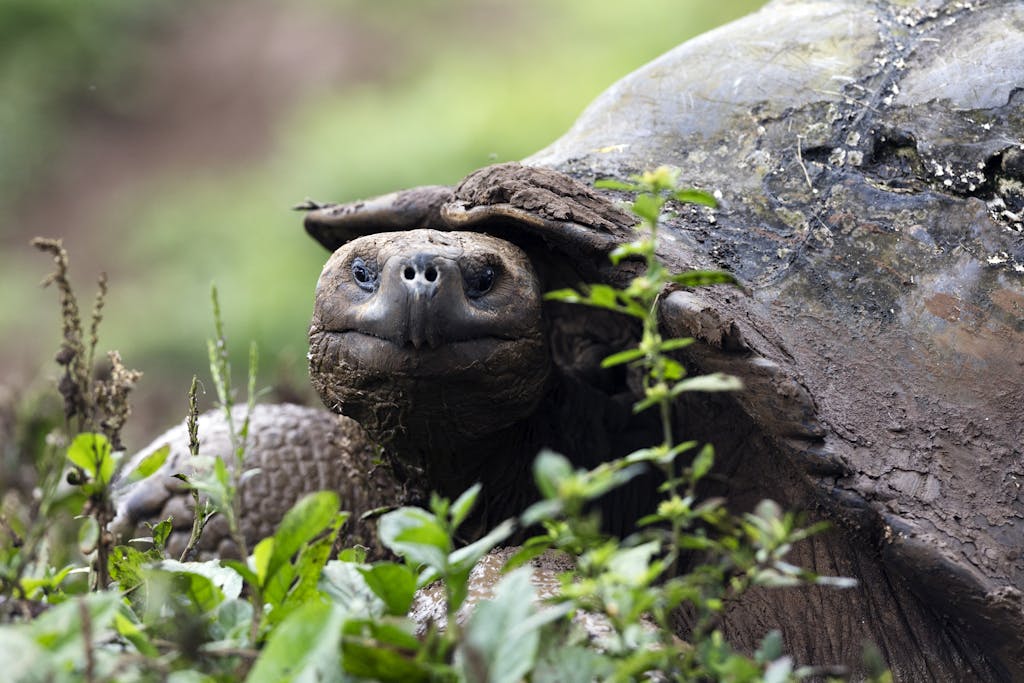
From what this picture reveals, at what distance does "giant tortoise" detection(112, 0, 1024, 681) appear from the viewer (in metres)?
1.86

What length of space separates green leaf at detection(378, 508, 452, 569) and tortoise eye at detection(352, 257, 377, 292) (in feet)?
2.35

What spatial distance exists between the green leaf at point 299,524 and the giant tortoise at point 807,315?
0.51 meters

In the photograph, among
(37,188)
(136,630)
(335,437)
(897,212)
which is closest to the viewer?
(136,630)

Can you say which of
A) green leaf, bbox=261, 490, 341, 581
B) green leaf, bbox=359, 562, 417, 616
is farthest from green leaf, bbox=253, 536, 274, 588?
green leaf, bbox=359, 562, 417, 616

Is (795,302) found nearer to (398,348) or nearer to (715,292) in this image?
(715,292)

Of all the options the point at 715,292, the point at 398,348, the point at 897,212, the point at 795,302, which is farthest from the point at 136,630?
the point at 897,212

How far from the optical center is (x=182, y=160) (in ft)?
40.7

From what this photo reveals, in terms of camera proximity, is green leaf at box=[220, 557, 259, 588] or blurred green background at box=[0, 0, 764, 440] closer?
green leaf at box=[220, 557, 259, 588]

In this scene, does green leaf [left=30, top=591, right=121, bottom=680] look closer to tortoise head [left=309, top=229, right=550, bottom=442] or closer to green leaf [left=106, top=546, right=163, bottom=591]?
green leaf [left=106, top=546, right=163, bottom=591]

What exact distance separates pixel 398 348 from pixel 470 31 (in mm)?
11545

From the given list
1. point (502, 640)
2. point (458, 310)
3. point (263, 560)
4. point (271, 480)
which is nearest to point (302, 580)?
point (263, 560)

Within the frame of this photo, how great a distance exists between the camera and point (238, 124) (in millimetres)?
12773

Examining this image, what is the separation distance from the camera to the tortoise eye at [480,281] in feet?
6.59

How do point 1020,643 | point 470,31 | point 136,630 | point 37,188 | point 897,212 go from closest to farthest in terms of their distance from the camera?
point 136,630 → point 1020,643 → point 897,212 → point 37,188 → point 470,31
